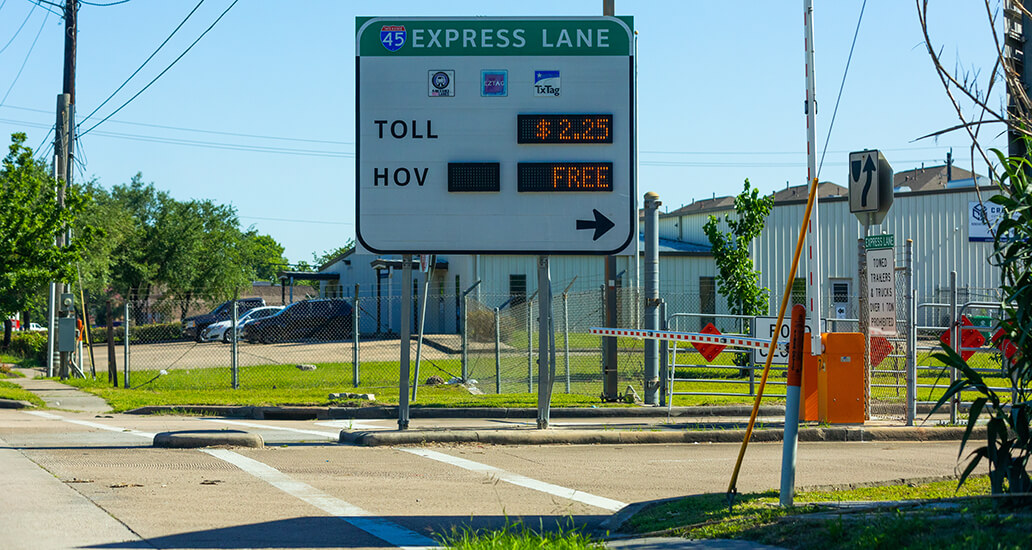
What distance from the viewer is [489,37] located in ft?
40.4

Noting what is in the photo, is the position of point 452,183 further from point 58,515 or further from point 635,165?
point 58,515

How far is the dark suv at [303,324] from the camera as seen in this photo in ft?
116

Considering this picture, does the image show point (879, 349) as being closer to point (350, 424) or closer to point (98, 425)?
point (350, 424)

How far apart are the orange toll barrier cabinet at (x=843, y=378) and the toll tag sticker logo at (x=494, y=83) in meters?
5.47

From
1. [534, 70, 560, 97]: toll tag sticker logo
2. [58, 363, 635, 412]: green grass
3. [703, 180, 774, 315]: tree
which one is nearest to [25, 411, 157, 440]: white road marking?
[58, 363, 635, 412]: green grass

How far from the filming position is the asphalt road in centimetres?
681

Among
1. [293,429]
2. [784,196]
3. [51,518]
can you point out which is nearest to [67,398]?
[293,429]

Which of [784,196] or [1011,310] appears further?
[784,196]

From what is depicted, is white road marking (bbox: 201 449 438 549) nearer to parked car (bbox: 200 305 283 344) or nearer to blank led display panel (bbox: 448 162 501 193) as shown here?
blank led display panel (bbox: 448 162 501 193)

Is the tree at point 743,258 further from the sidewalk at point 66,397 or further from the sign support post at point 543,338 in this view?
the sidewalk at point 66,397

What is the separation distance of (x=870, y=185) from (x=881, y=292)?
6.47 ft

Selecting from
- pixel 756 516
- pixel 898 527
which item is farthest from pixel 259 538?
pixel 898 527

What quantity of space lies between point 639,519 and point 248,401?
40.1ft

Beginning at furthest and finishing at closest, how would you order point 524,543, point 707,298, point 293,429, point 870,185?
point 707,298 → point 293,429 → point 870,185 → point 524,543
